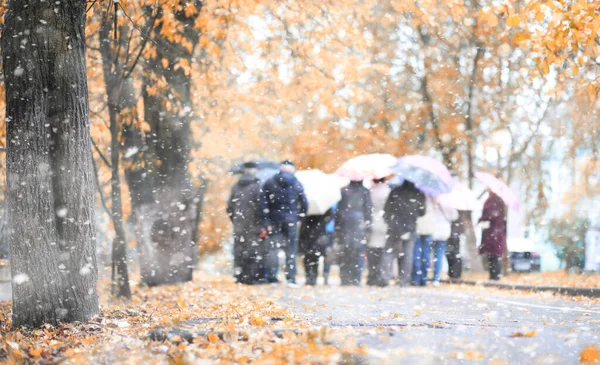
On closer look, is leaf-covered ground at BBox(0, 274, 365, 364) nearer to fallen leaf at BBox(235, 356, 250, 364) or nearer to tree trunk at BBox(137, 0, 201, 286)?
fallen leaf at BBox(235, 356, 250, 364)

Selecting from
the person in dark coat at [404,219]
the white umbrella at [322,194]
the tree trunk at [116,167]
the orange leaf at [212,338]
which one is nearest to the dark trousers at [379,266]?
the person in dark coat at [404,219]

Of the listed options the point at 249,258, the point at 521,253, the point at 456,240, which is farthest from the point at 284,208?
the point at 521,253

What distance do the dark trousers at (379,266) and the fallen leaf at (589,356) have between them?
8769 mm

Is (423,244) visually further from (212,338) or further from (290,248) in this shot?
(212,338)

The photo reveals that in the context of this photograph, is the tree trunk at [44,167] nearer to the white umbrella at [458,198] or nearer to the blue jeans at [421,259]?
the blue jeans at [421,259]

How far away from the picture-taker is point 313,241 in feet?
48.0

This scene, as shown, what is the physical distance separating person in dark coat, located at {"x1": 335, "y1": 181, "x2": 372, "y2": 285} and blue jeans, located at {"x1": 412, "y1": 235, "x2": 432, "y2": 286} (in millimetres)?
1027

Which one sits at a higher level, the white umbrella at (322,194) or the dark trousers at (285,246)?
the white umbrella at (322,194)

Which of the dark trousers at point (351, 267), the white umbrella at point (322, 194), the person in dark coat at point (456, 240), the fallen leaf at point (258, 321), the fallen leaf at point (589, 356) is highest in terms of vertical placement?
the white umbrella at point (322, 194)

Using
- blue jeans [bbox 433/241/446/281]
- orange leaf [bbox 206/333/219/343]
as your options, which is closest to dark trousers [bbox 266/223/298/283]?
blue jeans [bbox 433/241/446/281]

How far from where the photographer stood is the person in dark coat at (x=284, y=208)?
45.2 feet

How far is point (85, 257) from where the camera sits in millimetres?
7469

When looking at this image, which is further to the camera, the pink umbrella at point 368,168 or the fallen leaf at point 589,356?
the pink umbrella at point 368,168

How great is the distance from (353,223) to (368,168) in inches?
39.9
